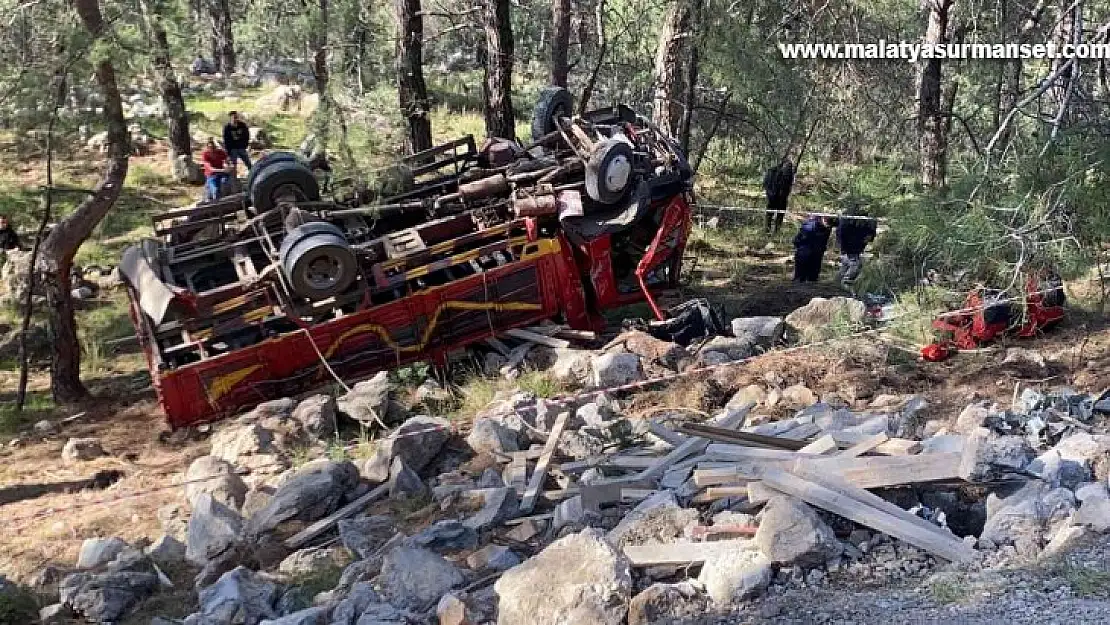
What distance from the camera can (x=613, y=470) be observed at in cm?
684

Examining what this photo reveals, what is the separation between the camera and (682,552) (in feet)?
16.9

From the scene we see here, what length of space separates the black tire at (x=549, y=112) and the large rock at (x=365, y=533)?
6.26 meters

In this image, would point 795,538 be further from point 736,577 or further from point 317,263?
point 317,263

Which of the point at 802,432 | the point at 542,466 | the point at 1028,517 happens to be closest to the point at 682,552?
the point at 1028,517

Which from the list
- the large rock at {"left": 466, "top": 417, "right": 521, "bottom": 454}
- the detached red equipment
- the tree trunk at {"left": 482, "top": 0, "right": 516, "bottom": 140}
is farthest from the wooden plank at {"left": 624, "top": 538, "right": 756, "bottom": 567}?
Answer: the tree trunk at {"left": 482, "top": 0, "right": 516, "bottom": 140}

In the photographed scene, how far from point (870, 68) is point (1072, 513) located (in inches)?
653

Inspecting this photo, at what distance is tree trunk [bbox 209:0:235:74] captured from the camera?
26.8 meters

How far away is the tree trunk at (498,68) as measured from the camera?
14.3 meters

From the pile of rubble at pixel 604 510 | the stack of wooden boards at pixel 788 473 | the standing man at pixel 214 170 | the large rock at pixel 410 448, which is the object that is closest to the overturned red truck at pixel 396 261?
the pile of rubble at pixel 604 510

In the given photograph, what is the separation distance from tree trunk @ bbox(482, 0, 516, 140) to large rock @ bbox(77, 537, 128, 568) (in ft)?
28.2

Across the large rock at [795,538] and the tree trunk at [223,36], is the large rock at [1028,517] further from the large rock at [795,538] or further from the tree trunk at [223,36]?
→ the tree trunk at [223,36]

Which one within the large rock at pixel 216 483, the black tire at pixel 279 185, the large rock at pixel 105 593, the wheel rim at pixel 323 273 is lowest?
the large rock at pixel 105 593

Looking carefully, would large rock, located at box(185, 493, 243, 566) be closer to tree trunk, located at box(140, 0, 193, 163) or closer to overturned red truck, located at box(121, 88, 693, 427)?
overturned red truck, located at box(121, 88, 693, 427)

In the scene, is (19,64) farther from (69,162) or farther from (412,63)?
(69,162)
